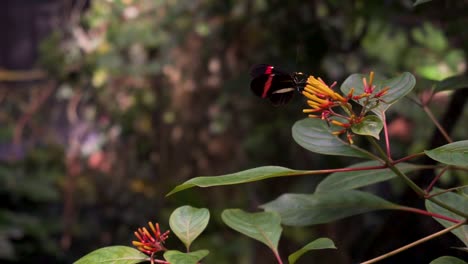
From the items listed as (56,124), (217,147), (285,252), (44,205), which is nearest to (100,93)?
(44,205)

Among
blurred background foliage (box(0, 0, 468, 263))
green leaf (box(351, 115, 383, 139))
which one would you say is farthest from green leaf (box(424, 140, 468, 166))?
blurred background foliage (box(0, 0, 468, 263))

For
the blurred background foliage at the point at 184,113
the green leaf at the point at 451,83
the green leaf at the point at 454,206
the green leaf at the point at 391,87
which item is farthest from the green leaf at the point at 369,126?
the blurred background foliage at the point at 184,113

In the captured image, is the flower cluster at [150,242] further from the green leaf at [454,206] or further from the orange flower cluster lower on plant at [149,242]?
the green leaf at [454,206]

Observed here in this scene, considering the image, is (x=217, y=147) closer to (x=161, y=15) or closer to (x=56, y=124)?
(x=161, y=15)

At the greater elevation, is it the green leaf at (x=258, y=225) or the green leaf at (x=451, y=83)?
the green leaf at (x=451, y=83)

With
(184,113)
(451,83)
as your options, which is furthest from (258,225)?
(184,113)

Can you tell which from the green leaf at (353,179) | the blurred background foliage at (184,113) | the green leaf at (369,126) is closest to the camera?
the green leaf at (369,126)
